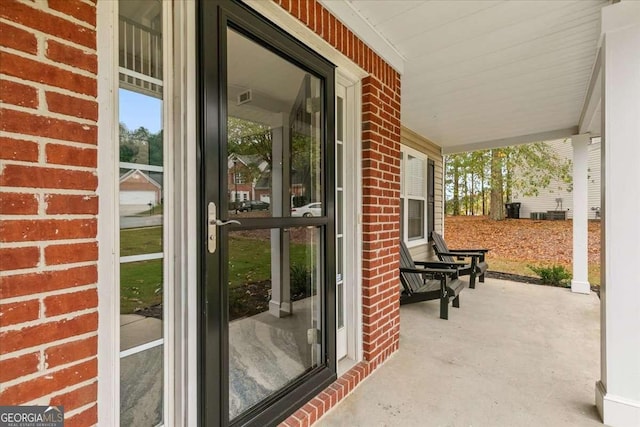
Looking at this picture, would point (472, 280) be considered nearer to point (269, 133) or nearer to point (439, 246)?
point (439, 246)

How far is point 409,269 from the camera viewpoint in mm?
3914

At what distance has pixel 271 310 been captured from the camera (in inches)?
83.9

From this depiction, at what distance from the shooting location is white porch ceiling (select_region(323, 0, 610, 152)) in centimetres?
210

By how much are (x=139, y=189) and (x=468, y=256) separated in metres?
5.53

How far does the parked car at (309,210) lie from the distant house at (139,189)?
814mm

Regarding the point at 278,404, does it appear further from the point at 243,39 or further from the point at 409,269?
the point at 409,269

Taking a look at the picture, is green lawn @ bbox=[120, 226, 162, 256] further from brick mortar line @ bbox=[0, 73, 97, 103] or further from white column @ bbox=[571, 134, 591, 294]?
white column @ bbox=[571, 134, 591, 294]

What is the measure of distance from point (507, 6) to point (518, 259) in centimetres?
829

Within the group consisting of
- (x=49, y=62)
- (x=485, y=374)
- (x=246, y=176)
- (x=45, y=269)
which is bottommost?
(x=485, y=374)

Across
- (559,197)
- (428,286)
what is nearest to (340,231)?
(428,286)

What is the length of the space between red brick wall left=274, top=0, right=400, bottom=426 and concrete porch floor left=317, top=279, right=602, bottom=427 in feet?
0.42

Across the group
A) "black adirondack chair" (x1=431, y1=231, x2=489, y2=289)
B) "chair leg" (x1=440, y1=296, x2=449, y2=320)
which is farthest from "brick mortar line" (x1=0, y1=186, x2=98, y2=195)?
"black adirondack chair" (x1=431, y1=231, x2=489, y2=289)

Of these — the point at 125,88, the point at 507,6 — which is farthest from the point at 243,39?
the point at 507,6

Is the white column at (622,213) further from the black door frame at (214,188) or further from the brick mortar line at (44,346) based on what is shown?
the brick mortar line at (44,346)
